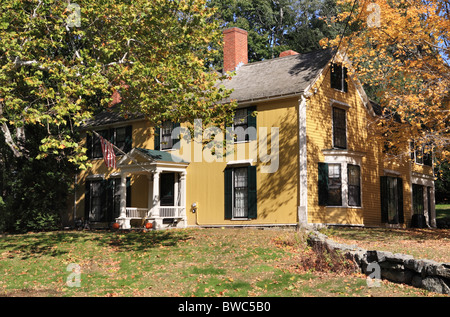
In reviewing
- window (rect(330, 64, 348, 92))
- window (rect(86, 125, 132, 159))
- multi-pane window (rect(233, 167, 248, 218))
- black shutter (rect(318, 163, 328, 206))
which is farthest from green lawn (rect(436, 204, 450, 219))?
window (rect(86, 125, 132, 159))

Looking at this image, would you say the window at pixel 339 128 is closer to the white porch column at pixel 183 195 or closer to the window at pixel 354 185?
the window at pixel 354 185

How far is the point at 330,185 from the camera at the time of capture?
22.5 meters

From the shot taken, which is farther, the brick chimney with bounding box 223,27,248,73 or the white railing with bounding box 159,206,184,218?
the brick chimney with bounding box 223,27,248,73

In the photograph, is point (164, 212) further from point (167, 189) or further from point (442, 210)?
point (442, 210)

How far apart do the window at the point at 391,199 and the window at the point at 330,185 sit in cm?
368

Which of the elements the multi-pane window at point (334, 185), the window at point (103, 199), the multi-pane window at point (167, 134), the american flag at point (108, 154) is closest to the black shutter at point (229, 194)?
the multi-pane window at point (167, 134)

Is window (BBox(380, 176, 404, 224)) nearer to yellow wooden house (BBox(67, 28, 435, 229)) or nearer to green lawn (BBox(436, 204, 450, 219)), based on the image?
yellow wooden house (BBox(67, 28, 435, 229))

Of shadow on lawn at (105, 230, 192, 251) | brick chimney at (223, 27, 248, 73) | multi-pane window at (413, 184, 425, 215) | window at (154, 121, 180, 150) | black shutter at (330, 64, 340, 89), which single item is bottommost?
shadow on lawn at (105, 230, 192, 251)

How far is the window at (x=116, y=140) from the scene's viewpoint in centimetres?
2712

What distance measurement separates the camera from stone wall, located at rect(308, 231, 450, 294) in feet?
34.1

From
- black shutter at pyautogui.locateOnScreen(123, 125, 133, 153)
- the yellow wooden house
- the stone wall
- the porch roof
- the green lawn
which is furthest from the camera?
the green lawn

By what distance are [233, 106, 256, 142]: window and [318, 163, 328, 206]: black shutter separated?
127 inches

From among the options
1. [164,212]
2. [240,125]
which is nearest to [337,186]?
[240,125]

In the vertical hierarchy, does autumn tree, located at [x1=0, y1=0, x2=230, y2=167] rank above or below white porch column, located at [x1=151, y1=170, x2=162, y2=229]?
above
